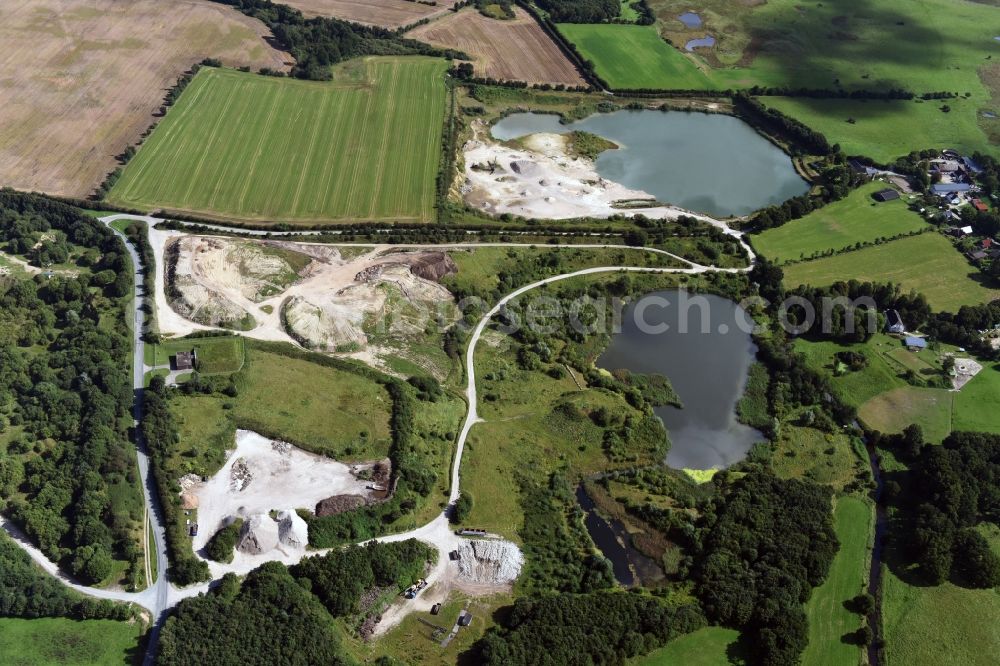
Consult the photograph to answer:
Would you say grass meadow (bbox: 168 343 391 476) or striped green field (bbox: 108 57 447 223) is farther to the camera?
striped green field (bbox: 108 57 447 223)

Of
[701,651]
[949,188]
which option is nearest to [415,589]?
[701,651]

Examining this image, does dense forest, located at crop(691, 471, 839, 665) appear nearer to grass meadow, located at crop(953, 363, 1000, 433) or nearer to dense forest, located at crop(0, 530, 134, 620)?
grass meadow, located at crop(953, 363, 1000, 433)

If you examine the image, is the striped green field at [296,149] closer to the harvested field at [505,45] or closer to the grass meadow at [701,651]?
the harvested field at [505,45]

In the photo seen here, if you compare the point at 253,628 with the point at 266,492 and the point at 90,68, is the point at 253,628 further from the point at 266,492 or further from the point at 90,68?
the point at 90,68

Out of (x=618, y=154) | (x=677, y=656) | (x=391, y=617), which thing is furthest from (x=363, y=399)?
(x=618, y=154)

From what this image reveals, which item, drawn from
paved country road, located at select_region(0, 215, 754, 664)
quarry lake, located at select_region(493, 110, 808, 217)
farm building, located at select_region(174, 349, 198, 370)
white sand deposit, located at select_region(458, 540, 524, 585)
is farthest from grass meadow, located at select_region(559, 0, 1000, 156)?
white sand deposit, located at select_region(458, 540, 524, 585)

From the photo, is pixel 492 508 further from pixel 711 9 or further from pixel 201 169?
pixel 711 9
